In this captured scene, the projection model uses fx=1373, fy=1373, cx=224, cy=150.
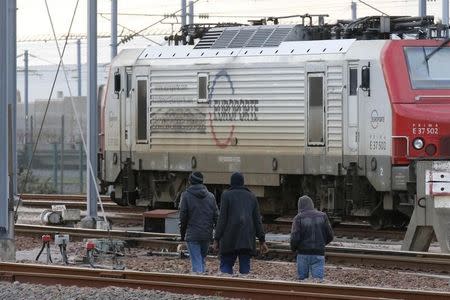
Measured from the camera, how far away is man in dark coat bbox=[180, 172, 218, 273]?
16203mm

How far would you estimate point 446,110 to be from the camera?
74.5 ft

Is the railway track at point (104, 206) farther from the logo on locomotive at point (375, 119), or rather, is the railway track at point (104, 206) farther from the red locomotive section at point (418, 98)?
the red locomotive section at point (418, 98)

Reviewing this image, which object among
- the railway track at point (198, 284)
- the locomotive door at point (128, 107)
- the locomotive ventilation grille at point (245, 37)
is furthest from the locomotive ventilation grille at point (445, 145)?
the railway track at point (198, 284)

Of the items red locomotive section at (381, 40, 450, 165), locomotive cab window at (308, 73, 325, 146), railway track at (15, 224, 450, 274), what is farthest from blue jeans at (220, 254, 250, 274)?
locomotive cab window at (308, 73, 325, 146)

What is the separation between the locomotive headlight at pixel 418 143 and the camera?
74.1 feet

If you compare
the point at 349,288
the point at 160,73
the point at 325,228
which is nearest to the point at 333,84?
the point at 160,73

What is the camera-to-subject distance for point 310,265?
15.7 m

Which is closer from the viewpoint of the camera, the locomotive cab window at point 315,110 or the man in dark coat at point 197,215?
the man in dark coat at point 197,215

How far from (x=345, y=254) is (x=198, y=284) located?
4639 millimetres

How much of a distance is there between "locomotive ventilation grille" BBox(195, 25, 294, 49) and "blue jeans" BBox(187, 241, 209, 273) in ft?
28.9

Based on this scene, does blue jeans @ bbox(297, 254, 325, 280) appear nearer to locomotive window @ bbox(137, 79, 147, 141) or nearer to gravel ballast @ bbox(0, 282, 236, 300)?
gravel ballast @ bbox(0, 282, 236, 300)

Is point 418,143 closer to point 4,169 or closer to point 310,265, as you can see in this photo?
point 4,169

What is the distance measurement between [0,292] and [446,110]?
10197 mm

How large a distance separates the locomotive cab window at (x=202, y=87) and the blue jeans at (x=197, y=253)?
357 inches
